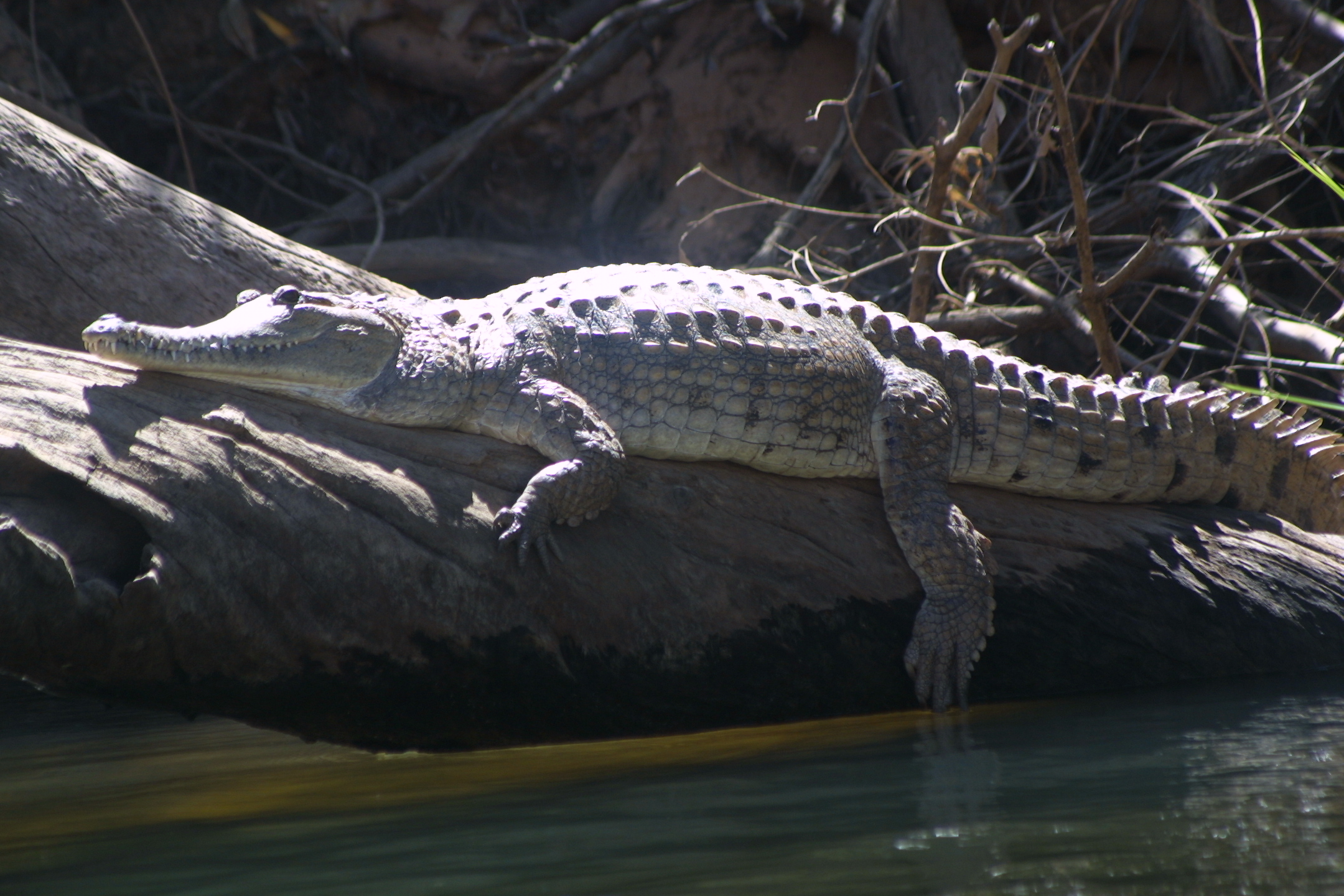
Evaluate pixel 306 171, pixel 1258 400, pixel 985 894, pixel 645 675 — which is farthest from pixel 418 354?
pixel 306 171

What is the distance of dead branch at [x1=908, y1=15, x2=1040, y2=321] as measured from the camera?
15.0 feet

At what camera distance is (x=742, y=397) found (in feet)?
10.5

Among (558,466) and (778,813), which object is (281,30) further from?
(778,813)

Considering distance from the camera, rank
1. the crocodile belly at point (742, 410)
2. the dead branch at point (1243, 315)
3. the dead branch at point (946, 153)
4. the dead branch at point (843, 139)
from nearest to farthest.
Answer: the crocodile belly at point (742, 410)
the dead branch at point (946, 153)
the dead branch at point (1243, 315)
the dead branch at point (843, 139)

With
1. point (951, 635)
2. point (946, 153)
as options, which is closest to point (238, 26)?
point (946, 153)

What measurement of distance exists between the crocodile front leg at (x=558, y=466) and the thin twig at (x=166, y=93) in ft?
12.0

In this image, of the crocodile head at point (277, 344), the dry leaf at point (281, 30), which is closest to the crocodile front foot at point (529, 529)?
the crocodile head at point (277, 344)

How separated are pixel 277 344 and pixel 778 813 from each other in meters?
1.84

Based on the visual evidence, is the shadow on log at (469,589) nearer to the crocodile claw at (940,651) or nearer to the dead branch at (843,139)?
the crocodile claw at (940,651)

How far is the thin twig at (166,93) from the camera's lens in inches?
227

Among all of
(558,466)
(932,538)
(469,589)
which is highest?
(558,466)

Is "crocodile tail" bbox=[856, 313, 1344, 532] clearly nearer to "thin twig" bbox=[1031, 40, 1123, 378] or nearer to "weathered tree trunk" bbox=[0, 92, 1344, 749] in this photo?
"weathered tree trunk" bbox=[0, 92, 1344, 749]

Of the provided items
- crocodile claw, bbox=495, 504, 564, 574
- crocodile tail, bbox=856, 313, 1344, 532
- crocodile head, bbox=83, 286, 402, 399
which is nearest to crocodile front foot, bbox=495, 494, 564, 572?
crocodile claw, bbox=495, 504, 564, 574

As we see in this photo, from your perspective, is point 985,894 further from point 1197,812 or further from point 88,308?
point 88,308
